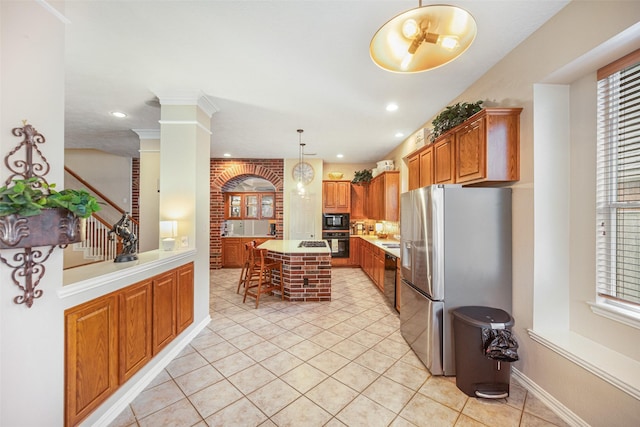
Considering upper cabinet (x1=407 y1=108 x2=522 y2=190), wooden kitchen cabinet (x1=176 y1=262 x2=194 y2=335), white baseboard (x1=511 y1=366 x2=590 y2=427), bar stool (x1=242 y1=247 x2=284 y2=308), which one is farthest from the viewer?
bar stool (x1=242 y1=247 x2=284 y2=308)

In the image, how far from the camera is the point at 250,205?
652 centimetres

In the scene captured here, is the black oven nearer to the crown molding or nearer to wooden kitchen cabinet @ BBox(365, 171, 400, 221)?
wooden kitchen cabinet @ BBox(365, 171, 400, 221)

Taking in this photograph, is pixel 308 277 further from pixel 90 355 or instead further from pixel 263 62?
pixel 263 62

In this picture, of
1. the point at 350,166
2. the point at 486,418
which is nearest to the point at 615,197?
the point at 486,418

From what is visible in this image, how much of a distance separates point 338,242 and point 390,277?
2.62 metres

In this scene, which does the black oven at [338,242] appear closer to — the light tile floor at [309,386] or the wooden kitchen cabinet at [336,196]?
the wooden kitchen cabinet at [336,196]

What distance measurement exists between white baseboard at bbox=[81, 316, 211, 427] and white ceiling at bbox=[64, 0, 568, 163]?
2696mm

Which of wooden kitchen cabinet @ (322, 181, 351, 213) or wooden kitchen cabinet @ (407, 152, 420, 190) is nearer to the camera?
wooden kitchen cabinet @ (407, 152, 420, 190)

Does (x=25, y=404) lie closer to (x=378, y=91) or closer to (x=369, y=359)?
(x=369, y=359)

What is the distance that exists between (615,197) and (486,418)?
1.72m

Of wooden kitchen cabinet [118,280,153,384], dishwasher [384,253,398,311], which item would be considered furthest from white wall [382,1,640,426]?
wooden kitchen cabinet [118,280,153,384]

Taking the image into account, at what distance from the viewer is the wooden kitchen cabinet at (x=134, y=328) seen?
175cm

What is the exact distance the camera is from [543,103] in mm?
1820

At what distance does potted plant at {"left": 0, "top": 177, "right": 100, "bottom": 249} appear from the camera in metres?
1.04
